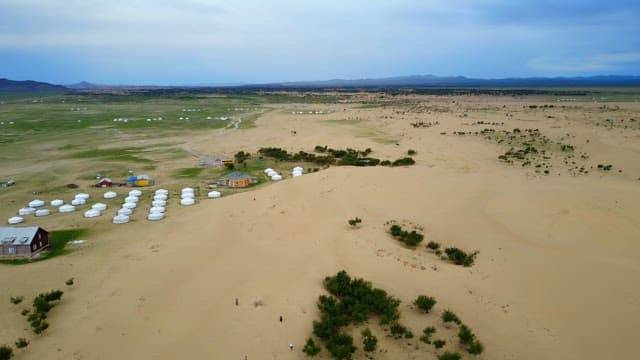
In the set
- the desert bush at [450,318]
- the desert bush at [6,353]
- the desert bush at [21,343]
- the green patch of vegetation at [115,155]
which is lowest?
the desert bush at [21,343]

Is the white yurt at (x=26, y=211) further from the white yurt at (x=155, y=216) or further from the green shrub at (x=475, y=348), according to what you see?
the green shrub at (x=475, y=348)

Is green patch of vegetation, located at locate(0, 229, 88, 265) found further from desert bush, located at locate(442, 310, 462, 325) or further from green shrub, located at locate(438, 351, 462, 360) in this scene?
green shrub, located at locate(438, 351, 462, 360)

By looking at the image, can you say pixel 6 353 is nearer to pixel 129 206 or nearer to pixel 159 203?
pixel 129 206

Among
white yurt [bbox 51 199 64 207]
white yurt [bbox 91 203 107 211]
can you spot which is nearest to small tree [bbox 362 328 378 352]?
white yurt [bbox 91 203 107 211]

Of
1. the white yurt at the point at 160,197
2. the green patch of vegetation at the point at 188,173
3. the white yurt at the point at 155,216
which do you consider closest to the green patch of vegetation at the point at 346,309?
the white yurt at the point at 155,216

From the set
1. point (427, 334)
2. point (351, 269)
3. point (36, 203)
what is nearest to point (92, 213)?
point (36, 203)

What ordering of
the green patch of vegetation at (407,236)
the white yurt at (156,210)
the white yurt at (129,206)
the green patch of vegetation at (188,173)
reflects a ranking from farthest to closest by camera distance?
the green patch of vegetation at (188,173), the white yurt at (129,206), the white yurt at (156,210), the green patch of vegetation at (407,236)
